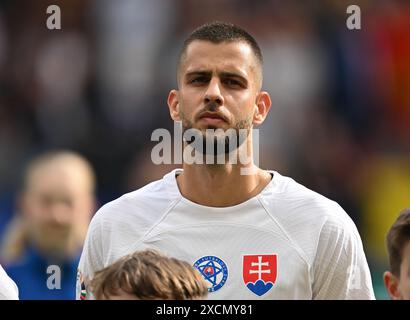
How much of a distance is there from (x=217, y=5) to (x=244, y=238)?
3.81m

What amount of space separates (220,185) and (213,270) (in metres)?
0.40

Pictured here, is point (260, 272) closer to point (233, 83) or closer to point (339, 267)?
point (339, 267)

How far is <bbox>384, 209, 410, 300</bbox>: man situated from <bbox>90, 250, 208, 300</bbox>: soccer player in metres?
0.86

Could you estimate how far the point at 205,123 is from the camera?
3.65m

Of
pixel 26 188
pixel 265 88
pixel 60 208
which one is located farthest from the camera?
pixel 265 88

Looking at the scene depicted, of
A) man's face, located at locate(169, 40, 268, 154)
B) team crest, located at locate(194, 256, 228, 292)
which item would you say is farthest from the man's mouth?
team crest, located at locate(194, 256, 228, 292)

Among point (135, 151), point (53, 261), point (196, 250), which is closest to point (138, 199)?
point (196, 250)

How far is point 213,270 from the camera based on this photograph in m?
3.67

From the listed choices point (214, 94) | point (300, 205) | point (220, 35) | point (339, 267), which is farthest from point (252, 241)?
point (220, 35)

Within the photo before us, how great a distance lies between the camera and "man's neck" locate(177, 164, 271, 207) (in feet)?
12.6

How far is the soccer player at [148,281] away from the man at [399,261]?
86 cm

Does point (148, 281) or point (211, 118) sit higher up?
point (211, 118)
